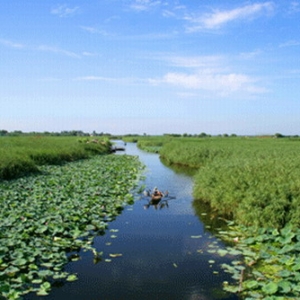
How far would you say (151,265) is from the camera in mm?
6574

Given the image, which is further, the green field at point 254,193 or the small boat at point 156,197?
the small boat at point 156,197

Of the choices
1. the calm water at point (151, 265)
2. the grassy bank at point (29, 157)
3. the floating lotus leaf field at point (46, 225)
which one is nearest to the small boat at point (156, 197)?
the floating lotus leaf field at point (46, 225)

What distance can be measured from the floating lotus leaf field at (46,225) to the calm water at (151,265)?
10.7 inches

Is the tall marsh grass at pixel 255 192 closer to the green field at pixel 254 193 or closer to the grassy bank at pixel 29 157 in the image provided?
the green field at pixel 254 193

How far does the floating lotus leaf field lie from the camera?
5652mm

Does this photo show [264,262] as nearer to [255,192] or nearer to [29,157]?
[255,192]

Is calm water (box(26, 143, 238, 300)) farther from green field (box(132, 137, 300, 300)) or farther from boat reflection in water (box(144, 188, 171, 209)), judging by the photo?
boat reflection in water (box(144, 188, 171, 209))

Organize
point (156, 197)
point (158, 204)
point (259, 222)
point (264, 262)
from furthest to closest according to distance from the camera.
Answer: point (156, 197) < point (158, 204) < point (259, 222) < point (264, 262)

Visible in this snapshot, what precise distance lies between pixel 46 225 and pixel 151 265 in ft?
8.90

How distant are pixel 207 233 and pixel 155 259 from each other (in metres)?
2.24

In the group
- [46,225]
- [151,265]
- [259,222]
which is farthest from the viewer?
[259,222]

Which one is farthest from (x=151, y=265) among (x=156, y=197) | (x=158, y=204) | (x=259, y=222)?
(x=156, y=197)

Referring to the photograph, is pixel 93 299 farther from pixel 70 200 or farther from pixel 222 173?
pixel 222 173

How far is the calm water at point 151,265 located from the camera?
5461 millimetres
